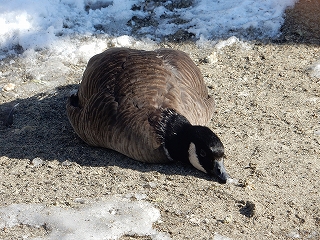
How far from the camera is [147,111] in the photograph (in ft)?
20.1

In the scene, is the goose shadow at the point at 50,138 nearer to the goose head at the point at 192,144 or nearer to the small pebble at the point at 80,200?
the goose head at the point at 192,144

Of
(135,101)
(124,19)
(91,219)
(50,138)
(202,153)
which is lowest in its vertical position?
(50,138)

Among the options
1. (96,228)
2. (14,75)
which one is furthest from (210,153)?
(14,75)

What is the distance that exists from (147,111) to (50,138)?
1.22 metres

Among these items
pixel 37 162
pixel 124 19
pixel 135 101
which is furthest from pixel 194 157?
pixel 124 19

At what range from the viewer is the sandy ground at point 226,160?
5324mm

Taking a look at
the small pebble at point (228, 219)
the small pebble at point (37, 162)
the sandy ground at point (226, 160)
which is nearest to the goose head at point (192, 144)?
the sandy ground at point (226, 160)

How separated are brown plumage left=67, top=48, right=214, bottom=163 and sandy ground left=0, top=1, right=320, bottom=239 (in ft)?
0.66

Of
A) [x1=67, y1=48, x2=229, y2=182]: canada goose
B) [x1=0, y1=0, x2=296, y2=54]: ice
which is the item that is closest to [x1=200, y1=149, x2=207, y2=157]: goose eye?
[x1=67, y1=48, x2=229, y2=182]: canada goose

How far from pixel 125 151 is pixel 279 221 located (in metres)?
1.61

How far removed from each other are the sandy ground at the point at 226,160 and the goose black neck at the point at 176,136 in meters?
0.17

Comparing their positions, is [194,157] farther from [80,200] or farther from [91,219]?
[91,219]

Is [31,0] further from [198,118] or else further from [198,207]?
[198,207]

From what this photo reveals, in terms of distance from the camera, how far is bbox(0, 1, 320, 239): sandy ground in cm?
532
